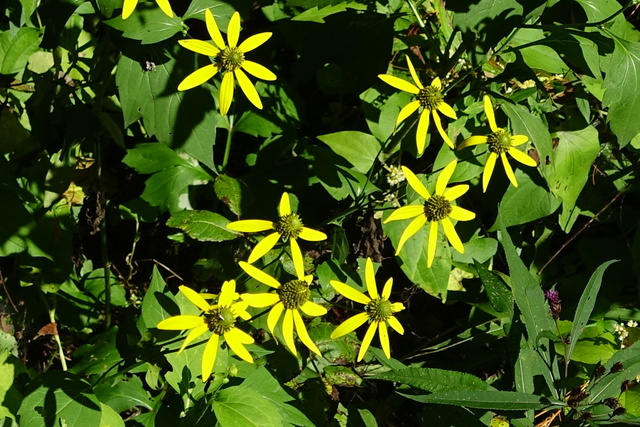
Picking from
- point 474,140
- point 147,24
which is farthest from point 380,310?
point 147,24

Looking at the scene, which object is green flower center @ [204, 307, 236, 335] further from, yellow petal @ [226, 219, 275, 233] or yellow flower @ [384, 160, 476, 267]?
yellow flower @ [384, 160, 476, 267]

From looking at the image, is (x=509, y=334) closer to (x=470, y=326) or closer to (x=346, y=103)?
(x=470, y=326)

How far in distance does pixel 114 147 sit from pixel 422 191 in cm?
122

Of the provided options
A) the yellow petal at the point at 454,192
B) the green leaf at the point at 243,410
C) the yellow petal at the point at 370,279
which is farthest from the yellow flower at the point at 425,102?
the green leaf at the point at 243,410

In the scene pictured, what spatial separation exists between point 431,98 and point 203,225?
2.18ft

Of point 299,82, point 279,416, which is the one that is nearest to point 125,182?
point 299,82

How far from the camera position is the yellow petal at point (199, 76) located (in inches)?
63.9

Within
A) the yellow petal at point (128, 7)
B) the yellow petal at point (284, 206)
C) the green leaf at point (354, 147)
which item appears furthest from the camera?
the green leaf at point (354, 147)

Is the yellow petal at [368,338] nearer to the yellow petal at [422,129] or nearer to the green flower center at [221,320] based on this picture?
the green flower center at [221,320]

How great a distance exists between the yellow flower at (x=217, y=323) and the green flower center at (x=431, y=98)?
0.67 meters

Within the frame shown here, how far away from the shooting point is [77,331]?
2.15m

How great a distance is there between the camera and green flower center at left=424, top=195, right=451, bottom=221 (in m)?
1.79

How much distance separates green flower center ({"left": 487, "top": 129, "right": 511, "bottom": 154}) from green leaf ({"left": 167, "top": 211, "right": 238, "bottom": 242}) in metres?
0.75

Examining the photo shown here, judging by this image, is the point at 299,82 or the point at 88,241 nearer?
the point at 299,82
